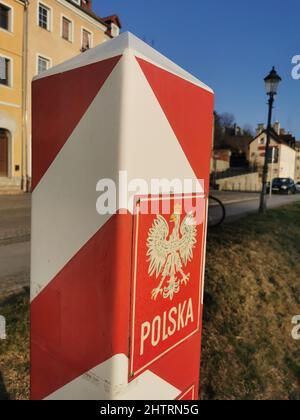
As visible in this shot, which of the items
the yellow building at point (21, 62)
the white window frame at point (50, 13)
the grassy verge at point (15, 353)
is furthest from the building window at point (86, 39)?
the grassy verge at point (15, 353)

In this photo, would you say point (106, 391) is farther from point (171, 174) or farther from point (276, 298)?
point (276, 298)

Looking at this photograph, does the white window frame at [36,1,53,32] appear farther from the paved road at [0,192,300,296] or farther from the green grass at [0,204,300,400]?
the green grass at [0,204,300,400]

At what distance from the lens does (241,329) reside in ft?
10.9

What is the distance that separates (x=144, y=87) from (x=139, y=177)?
0.27 m

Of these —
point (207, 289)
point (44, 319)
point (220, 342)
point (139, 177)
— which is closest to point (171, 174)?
point (139, 177)

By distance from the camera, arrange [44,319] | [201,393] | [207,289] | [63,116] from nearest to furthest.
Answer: [63,116]
[44,319]
[201,393]
[207,289]

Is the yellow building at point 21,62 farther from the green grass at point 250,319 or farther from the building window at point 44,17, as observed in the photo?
the green grass at point 250,319

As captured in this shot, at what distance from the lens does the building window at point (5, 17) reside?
51.6 feet

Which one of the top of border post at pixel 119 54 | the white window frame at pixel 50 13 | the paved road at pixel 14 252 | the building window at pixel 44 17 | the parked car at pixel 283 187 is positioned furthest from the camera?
the parked car at pixel 283 187

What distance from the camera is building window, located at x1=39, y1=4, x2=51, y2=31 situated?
17.7 m

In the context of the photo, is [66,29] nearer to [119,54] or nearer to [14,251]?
[14,251]

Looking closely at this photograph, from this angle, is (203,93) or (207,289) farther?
(207,289)

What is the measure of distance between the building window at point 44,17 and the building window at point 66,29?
1.46m

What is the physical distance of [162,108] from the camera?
0.97 meters
